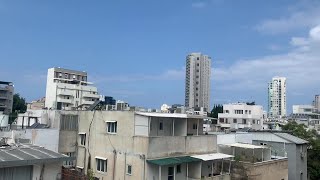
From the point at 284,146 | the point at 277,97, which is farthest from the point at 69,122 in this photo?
the point at 277,97

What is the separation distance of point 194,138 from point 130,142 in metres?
4.94

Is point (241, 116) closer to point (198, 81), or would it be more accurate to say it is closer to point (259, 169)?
point (198, 81)

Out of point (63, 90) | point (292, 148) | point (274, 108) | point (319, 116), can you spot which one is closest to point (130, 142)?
point (292, 148)

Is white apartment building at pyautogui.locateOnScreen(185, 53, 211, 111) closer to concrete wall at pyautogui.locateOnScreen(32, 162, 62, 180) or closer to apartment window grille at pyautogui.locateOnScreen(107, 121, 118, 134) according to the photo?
apartment window grille at pyautogui.locateOnScreen(107, 121, 118, 134)

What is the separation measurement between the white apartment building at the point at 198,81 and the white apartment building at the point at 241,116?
48928 millimetres

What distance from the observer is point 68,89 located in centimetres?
10662

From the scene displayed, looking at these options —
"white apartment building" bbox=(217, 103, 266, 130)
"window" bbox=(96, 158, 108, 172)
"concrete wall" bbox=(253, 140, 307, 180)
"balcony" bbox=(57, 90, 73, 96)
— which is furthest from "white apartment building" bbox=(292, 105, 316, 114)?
"window" bbox=(96, 158, 108, 172)

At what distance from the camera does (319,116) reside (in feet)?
412

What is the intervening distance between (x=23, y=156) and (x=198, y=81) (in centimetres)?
12502

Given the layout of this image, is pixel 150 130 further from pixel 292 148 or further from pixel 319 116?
pixel 319 116

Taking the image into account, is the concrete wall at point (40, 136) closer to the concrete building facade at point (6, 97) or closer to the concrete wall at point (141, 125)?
the concrete wall at point (141, 125)

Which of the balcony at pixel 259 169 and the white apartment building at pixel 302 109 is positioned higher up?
the white apartment building at pixel 302 109

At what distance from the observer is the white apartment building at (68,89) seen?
4090 inches

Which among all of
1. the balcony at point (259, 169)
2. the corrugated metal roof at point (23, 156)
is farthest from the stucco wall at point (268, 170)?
the corrugated metal roof at point (23, 156)
